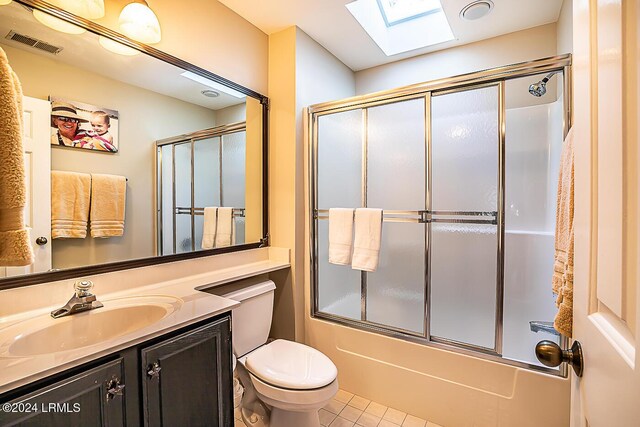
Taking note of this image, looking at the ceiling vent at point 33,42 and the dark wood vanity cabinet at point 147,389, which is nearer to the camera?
the dark wood vanity cabinet at point 147,389

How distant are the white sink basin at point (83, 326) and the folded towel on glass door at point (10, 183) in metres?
0.38

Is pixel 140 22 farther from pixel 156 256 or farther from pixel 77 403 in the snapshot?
pixel 77 403

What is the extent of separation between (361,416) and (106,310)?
1.50 m

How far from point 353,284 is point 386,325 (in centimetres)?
41

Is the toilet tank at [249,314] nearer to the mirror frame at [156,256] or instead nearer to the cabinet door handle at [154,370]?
the mirror frame at [156,256]

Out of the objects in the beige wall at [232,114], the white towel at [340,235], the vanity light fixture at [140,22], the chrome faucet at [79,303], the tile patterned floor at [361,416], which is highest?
the vanity light fixture at [140,22]

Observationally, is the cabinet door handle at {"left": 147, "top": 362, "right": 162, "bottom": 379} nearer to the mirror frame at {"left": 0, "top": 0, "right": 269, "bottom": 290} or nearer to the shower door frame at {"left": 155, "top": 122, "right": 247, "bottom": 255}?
the mirror frame at {"left": 0, "top": 0, "right": 269, "bottom": 290}

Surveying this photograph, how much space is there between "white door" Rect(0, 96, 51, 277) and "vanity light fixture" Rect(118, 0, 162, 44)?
20.3 inches

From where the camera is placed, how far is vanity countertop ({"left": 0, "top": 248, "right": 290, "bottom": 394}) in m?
0.80

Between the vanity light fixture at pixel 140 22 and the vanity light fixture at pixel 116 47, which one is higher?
the vanity light fixture at pixel 140 22

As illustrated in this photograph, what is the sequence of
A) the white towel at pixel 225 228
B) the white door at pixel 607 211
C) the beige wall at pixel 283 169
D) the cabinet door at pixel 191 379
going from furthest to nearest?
the beige wall at pixel 283 169
the white towel at pixel 225 228
the cabinet door at pixel 191 379
the white door at pixel 607 211

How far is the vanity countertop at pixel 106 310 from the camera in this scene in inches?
31.3

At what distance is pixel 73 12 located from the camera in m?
1.27

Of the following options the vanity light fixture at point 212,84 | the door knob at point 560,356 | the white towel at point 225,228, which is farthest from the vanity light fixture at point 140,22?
the door knob at point 560,356
